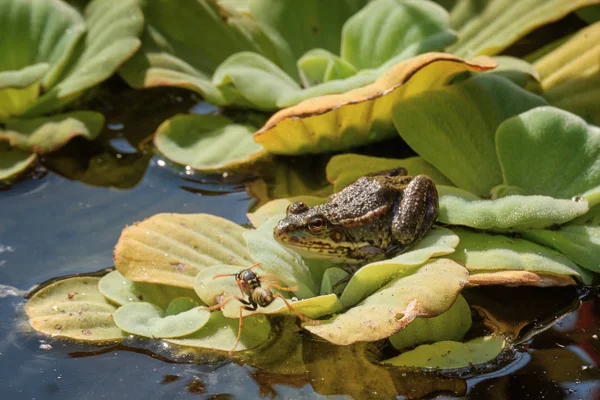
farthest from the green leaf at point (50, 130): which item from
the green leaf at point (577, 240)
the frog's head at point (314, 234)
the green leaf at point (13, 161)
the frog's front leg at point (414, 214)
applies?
the green leaf at point (577, 240)

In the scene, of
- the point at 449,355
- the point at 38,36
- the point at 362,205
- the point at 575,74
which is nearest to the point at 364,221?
the point at 362,205

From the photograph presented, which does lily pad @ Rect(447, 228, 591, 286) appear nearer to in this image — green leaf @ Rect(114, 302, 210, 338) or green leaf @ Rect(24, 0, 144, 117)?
green leaf @ Rect(114, 302, 210, 338)

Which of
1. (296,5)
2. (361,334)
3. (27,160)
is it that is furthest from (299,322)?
(296,5)

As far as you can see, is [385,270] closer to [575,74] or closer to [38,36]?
[575,74]

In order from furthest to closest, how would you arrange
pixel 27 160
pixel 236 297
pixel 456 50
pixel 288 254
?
Result: pixel 456 50 < pixel 27 160 < pixel 288 254 < pixel 236 297

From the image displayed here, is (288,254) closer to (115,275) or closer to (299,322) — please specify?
(299,322)

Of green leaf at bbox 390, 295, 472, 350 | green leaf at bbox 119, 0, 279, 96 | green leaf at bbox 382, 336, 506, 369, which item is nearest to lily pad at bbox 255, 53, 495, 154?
green leaf at bbox 119, 0, 279, 96
